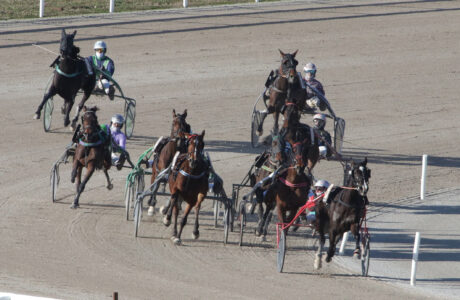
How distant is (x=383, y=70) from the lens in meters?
26.6

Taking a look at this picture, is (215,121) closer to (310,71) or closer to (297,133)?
(310,71)

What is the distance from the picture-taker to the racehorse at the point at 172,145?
48.3 feet

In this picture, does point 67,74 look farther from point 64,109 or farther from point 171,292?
point 171,292

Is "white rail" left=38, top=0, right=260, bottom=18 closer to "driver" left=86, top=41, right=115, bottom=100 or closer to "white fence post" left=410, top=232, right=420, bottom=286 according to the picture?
"driver" left=86, top=41, right=115, bottom=100

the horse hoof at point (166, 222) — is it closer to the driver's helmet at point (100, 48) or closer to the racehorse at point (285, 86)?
the racehorse at point (285, 86)

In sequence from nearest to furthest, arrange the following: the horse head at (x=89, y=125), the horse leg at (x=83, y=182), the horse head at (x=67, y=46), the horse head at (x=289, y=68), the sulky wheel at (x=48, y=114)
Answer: the horse head at (x=89, y=125)
the horse leg at (x=83, y=182)
the horse head at (x=289, y=68)
the horse head at (x=67, y=46)
the sulky wheel at (x=48, y=114)

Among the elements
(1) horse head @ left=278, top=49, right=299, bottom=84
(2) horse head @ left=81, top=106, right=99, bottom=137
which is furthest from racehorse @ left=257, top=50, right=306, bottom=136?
(2) horse head @ left=81, top=106, right=99, bottom=137

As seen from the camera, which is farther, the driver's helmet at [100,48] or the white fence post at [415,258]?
the driver's helmet at [100,48]

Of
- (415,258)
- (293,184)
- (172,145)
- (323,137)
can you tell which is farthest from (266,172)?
(323,137)

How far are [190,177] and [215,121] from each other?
776cm

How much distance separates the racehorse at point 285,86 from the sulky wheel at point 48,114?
4.27m

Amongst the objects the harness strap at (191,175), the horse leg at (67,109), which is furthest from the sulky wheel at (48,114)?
the harness strap at (191,175)

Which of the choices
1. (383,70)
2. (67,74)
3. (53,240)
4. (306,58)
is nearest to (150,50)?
(306,58)

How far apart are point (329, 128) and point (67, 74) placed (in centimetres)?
581
